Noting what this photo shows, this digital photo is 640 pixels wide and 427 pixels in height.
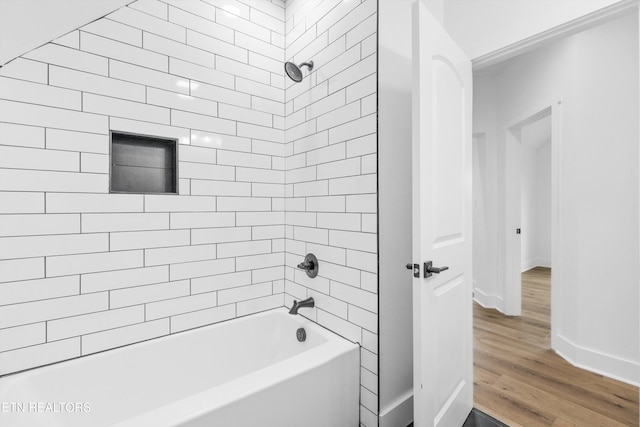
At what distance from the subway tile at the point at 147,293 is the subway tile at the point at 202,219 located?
1.09 ft

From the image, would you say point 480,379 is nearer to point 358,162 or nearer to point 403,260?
point 403,260

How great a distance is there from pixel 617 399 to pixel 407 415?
140 centimetres

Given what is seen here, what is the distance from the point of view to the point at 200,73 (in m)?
1.84

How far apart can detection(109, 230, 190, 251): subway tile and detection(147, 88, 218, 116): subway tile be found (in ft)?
2.32

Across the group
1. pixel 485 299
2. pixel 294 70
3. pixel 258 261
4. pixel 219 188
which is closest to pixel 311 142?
pixel 294 70

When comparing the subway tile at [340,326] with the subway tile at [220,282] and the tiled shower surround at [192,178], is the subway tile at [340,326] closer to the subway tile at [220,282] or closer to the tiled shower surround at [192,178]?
the tiled shower surround at [192,178]

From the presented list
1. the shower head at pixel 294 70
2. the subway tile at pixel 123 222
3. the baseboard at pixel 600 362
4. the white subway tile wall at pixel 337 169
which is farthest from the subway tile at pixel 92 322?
the baseboard at pixel 600 362

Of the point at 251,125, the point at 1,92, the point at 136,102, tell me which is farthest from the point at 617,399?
the point at 1,92

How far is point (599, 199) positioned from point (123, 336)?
127 inches

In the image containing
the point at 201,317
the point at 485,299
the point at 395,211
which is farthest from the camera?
the point at 485,299

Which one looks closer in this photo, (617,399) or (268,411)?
(268,411)

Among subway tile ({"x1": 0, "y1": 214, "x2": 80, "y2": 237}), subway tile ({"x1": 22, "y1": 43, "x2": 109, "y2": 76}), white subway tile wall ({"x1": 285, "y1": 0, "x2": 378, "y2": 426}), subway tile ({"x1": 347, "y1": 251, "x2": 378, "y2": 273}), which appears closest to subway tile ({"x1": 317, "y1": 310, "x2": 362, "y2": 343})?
white subway tile wall ({"x1": 285, "y1": 0, "x2": 378, "y2": 426})

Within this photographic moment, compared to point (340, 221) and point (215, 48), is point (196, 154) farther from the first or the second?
point (340, 221)

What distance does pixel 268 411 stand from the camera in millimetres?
1262
